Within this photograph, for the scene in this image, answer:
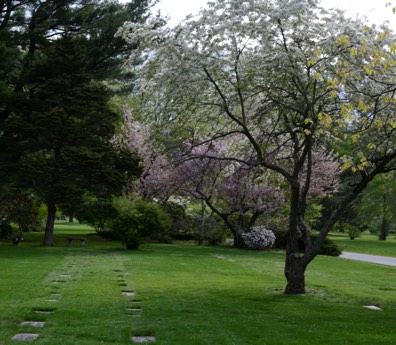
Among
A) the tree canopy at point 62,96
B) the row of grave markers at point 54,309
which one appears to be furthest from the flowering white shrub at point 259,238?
the row of grave markers at point 54,309

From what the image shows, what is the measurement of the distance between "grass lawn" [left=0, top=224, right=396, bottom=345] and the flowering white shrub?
1065 centimetres

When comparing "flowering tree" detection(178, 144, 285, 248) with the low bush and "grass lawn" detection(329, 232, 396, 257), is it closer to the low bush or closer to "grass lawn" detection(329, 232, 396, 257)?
the low bush

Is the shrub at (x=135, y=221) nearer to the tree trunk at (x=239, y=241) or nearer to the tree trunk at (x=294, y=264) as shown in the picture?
the tree trunk at (x=239, y=241)

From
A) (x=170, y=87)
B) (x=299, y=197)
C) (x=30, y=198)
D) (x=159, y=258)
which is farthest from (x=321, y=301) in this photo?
(x=30, y=198)

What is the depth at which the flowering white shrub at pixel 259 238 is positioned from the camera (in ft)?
90.2

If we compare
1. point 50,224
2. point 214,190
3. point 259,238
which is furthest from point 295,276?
point 214,190

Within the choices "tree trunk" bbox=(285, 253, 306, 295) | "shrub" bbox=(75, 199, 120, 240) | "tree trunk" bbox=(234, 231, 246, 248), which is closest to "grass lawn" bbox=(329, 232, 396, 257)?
"tree trunk" bbox=(234, 231, 246, 248)

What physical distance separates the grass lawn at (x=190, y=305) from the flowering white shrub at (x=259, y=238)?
10.6 metres

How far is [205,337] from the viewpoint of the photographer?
6.61 meters

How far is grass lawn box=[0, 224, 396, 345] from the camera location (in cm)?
674

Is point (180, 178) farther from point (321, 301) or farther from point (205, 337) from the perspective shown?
point (205, 337)

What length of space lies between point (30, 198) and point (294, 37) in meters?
25.1

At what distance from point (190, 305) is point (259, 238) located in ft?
60.7

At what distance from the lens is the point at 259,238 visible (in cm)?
2747
